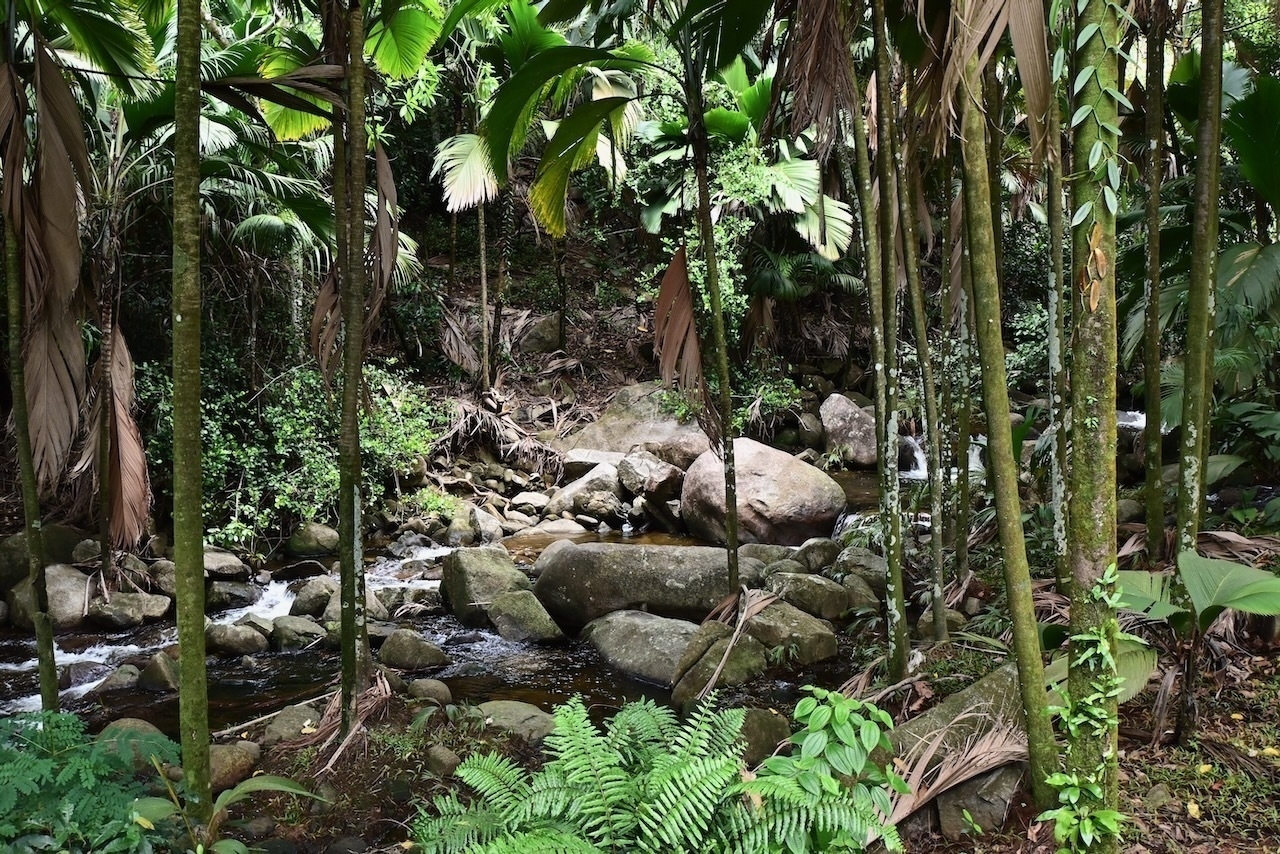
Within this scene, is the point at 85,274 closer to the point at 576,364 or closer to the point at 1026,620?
the point at 1026,620

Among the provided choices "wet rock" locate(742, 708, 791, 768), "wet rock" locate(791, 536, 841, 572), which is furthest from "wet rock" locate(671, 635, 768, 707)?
"wet rock" locate(791, 536, 841, 572)

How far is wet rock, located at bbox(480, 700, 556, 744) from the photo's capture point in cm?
470

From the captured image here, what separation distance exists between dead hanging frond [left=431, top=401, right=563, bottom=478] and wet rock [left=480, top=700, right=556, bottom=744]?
761cm

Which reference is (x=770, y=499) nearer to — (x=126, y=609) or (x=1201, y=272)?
(x=1201, y=272)

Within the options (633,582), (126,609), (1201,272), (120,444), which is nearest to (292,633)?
(126,609)

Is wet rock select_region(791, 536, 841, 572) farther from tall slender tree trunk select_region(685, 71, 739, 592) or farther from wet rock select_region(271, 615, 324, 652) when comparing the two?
wet rock select_region(271, 615, 324, 652)

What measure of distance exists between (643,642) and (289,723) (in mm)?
2517

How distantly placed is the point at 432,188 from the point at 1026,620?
16.2 m

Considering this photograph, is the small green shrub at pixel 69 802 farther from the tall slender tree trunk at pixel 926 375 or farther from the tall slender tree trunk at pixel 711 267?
the tall slender tree trunk at pixel 926 375

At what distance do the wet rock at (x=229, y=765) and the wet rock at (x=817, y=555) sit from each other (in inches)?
182

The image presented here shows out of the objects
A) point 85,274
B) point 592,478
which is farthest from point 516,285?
point 85,274

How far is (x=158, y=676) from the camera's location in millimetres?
5957

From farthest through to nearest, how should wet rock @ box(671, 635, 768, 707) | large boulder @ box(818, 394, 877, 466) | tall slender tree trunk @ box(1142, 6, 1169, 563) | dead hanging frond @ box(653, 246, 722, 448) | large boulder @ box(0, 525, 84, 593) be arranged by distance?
large boulder @ box(818, 394, 877, 466)
large boulder @ box(0, 525, 84, 593)
dead hanging frond @ box(653, 246, 722, 448)
wet rock @ box(671, 635, 768, 707)
tall slender tree trunk @ box(1142, 6, 1169, 563)

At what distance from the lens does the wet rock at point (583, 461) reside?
1231 cm
